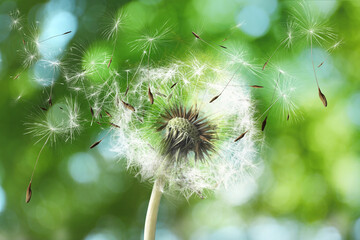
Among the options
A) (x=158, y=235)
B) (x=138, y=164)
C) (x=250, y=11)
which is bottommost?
(x=158, y=235)

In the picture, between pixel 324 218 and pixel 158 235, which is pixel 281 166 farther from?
pixel 158 235

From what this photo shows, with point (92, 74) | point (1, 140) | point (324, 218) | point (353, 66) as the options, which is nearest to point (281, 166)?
point (324, 218)

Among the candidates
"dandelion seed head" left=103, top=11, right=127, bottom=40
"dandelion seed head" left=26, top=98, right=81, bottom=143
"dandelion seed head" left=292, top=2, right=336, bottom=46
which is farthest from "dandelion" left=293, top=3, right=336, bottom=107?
"dandelion seed head" left=26, top=98, right=81, bottom=143

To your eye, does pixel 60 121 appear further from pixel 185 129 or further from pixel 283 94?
pixel 283 94

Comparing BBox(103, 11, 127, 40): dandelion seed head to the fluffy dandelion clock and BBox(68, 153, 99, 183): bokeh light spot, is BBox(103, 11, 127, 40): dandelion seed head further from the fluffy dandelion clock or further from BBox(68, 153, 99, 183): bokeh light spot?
BBox(68, 153, 99, 183): bokeh light spot

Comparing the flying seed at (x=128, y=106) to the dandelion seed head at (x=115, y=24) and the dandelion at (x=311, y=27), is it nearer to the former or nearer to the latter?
the dandelion seed head at (x=115, y=24)

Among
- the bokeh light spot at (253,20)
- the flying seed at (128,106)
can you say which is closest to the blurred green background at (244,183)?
the bokeh light spot at (253,20)
